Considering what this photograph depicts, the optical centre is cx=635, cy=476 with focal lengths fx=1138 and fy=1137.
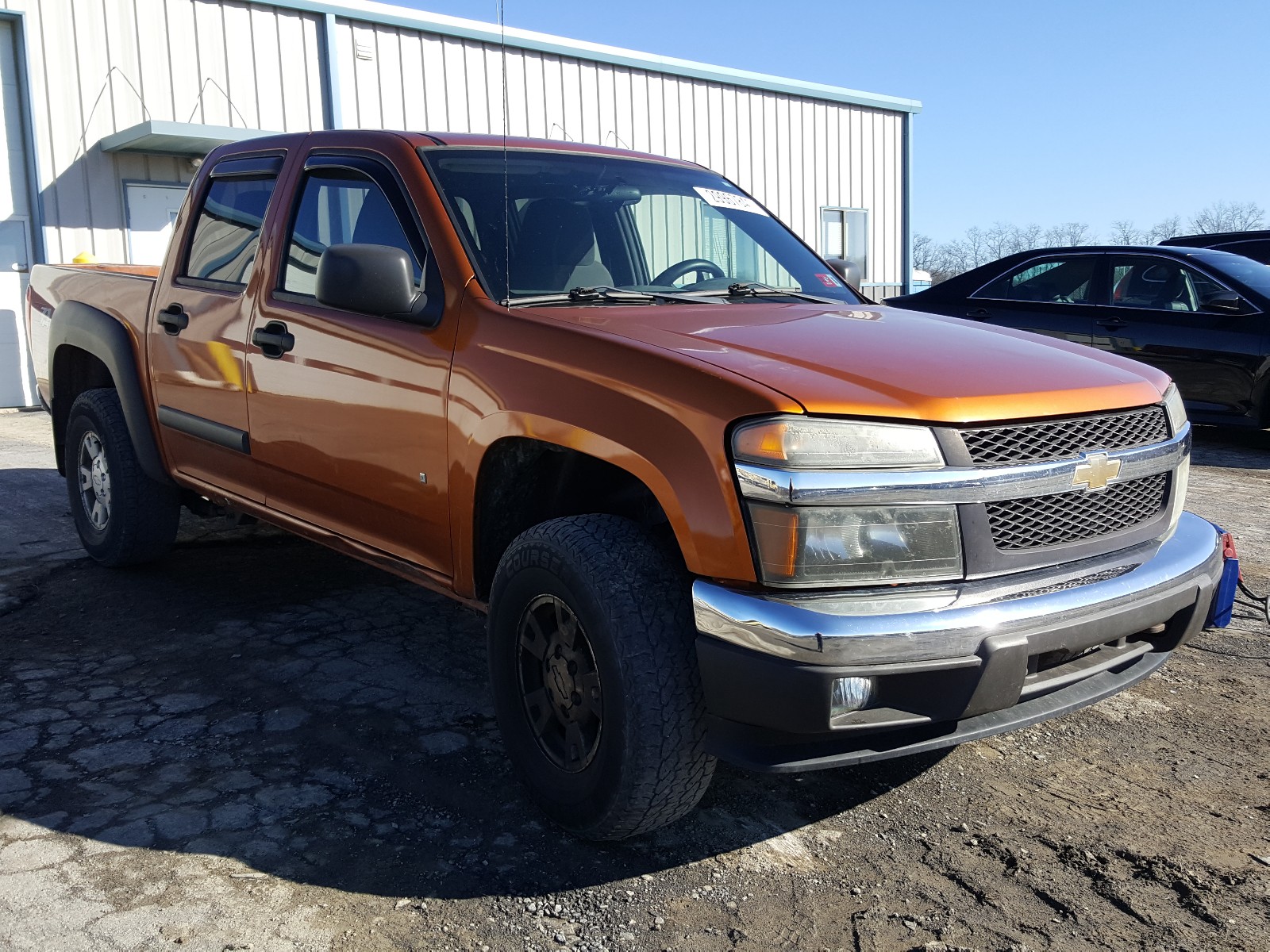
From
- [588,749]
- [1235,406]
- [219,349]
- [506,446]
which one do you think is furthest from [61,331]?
[1235,406]

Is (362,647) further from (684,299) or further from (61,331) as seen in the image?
(61,331)

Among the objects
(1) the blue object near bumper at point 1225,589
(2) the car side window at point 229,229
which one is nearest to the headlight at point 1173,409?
(1) the blue object near bumper at point 1225,589

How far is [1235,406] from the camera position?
26.3 ft

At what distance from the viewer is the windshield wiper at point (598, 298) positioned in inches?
126

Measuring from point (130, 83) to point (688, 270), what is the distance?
10404 mm

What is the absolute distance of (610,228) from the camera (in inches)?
144

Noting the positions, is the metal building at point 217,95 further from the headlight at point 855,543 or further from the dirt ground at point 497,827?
the headlight at point 855,543

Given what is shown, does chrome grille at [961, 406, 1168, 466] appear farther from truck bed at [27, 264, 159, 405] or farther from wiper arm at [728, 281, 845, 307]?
truck bed at [27, 264, 159, 405]

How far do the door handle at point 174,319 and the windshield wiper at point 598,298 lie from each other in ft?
5.96

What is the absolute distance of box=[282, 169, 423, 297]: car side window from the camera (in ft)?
11.8

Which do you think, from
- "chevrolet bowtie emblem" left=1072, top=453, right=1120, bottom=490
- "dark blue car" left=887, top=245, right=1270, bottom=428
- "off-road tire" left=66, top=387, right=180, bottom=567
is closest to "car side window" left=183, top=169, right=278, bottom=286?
"off-road tire" left=66, top=387, right=180, bottom=567

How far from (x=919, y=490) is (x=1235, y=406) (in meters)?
6.74

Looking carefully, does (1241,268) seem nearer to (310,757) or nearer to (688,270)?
(688,270)

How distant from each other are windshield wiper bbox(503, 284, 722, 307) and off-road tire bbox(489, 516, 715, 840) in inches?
29.3
